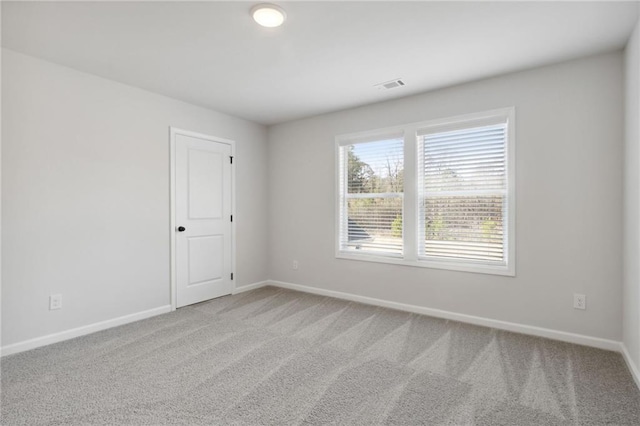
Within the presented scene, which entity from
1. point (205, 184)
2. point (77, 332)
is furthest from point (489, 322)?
point (77, 332)

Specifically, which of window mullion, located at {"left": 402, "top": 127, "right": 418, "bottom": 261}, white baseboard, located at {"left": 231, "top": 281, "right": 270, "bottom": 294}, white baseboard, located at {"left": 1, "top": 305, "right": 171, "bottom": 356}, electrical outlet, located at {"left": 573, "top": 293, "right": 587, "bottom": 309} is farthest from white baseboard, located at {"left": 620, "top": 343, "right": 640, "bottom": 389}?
white baseboard, located at {"left": 1, "top": 305, "right": 171, "bottom": 356}

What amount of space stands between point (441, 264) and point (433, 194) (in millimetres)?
796

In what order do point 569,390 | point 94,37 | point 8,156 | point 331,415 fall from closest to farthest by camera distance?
point 331,415 < point 569,390 < point 94,37 < point 8,156

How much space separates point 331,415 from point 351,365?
2.09 ft

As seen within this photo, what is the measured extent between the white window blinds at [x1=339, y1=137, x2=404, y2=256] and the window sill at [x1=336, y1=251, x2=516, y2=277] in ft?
0.25

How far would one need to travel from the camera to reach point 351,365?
8.18 feet

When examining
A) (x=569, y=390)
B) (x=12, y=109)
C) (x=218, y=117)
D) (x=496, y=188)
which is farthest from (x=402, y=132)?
(x=12, y=109)

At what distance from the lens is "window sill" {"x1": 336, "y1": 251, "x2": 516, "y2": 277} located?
320 centimetres

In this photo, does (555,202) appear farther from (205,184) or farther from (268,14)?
(205,184)

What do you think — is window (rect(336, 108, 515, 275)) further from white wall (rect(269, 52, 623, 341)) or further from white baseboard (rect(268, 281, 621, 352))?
white baseboard (rect(268, 281, 621, 352))

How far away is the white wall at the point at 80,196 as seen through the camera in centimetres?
270

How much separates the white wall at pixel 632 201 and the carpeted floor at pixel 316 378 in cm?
32

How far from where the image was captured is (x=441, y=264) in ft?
11.7

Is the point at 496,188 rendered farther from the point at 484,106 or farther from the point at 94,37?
the point at 94,37
